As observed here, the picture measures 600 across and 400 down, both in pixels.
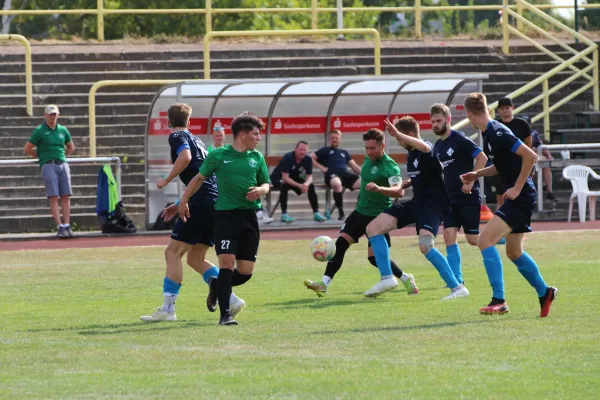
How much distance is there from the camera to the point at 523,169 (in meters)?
10.2

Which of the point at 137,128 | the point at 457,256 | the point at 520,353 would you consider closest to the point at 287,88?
the point at 137,128

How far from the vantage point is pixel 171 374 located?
7.80 m

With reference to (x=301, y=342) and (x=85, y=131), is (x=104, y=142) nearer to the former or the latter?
(x=85, y=131)

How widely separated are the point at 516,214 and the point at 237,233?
230cm

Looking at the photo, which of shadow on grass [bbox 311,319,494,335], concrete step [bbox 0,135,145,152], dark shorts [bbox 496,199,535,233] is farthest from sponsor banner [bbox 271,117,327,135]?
shadow on grass [bbox 311,319,494,335]

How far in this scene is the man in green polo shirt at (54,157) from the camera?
72.3 ft

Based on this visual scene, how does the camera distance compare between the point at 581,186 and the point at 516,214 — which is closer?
the point at 516,214

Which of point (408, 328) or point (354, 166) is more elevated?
point (354, 166)

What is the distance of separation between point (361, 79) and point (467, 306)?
12.3 metres

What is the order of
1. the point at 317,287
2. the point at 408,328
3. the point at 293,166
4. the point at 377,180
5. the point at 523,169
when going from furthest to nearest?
the point at 293,166 < the point at 377,180 < the point at 317,287 < the point at 523,169 < the point at 408,328

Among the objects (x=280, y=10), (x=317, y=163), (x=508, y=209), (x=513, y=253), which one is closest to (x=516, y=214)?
(x=508, y=209)

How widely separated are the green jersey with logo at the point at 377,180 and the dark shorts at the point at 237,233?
2.35 meters

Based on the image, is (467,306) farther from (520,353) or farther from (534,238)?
(534,238)

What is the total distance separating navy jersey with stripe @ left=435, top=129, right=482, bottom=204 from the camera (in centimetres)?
1322
